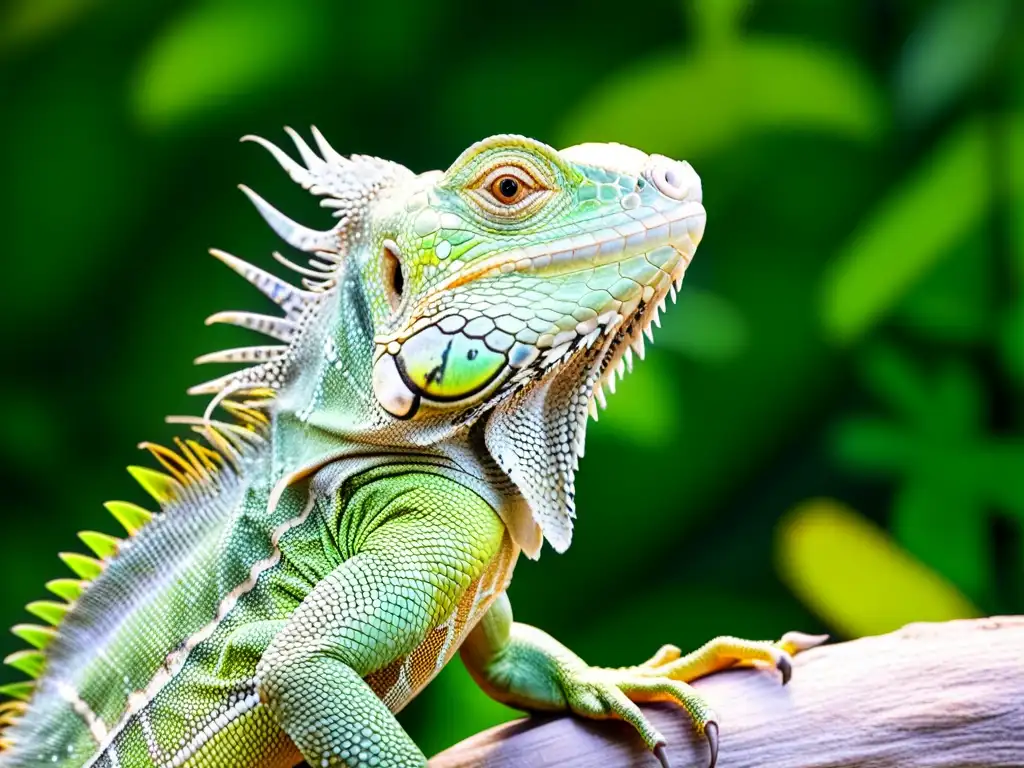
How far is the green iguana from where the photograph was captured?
1.89 metres

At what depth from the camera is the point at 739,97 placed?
16.2ft

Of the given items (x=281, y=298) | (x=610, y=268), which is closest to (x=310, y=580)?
(x=281, y=298)

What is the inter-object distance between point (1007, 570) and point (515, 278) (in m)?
3.90

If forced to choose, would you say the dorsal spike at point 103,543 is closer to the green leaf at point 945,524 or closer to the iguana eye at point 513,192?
the iguana eye at point 513,192

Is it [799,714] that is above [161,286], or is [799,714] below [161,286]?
below

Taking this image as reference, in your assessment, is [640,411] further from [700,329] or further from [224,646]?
[224,646]

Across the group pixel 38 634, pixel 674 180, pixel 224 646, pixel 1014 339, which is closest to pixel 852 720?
pixel 674 180

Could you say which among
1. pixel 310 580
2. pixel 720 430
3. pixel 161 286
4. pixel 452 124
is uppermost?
pixel 452 124

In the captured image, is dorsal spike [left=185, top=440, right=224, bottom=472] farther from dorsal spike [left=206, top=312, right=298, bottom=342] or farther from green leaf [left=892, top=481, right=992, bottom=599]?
green leaf [left=892, top=481, right=992, bottom=599]

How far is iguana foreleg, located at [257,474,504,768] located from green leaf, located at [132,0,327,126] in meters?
3.46

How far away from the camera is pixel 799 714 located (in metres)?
2.14

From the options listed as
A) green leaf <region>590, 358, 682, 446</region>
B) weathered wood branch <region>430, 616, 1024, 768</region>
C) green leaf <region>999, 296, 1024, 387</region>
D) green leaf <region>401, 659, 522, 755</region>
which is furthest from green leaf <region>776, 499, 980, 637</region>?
weathered wood branch <region>430, 616, 1024, 768</region>

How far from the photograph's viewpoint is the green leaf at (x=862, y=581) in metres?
4.53

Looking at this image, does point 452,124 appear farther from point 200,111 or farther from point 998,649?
point 998,649
